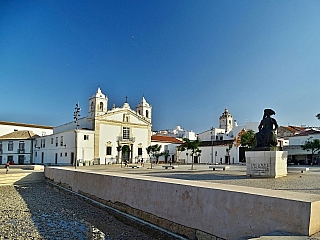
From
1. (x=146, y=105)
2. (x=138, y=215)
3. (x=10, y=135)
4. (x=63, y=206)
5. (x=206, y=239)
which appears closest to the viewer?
Answer: (x=206, y=239)

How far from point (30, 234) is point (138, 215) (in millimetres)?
2881

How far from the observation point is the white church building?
4150 centimetres

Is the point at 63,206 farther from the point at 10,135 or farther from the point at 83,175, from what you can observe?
the point at 10,135

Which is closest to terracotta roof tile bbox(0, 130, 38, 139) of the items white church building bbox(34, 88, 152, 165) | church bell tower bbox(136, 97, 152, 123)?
white church building bbox(34, 88, 152, 165)

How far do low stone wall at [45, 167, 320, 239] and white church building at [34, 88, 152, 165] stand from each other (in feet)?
103

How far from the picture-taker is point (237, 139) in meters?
45.2

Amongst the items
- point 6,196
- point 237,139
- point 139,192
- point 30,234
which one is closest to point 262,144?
point 139,192

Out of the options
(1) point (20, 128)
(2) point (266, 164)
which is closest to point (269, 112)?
(2) point (266, 164)

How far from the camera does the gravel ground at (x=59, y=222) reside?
7.49m

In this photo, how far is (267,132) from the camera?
Result: 1409 centimetres

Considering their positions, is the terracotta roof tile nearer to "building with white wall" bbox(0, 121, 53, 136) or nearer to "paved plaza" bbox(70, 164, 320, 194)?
"building with white wall" bbox(0, 121, 53, 136)

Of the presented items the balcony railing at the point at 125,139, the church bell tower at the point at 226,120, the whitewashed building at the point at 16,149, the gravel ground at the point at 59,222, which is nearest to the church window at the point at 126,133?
the balcony railing at the point at 125,139

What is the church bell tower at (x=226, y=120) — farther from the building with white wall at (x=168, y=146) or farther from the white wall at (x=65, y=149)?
the white wall at (x=65, y=149)

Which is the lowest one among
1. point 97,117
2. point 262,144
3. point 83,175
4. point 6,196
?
point 6,196
